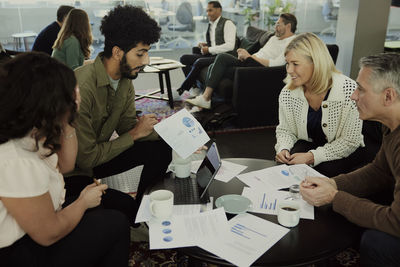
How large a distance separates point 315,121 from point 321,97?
141 millimetres

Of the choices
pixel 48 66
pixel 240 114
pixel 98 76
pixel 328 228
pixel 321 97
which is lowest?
pixel 240 114

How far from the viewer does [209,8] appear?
5.34 meters

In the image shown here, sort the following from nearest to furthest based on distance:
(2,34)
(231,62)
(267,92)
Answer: (267,92) < (231,62) < (2,34)

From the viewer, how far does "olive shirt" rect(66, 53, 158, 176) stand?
6.38 feet

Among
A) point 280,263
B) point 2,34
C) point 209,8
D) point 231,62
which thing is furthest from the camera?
point 2,34

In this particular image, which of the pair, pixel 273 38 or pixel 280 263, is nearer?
pixel 280 263

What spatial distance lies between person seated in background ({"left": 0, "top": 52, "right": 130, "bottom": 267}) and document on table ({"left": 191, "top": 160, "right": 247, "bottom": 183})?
604mm

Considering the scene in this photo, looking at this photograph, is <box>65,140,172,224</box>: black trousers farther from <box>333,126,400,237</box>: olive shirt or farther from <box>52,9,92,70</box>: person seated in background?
<box>52,9,92,70</box>: person seated in background

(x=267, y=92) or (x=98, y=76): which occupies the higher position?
(x=98, y=76)

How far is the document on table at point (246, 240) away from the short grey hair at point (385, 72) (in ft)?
2.25

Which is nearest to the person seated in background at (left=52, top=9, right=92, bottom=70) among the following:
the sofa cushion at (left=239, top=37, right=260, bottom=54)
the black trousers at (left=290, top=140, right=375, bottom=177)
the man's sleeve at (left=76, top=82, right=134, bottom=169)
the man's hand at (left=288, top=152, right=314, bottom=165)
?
the man's sleeve at (left=76, top=82, right=134, bottom=169)

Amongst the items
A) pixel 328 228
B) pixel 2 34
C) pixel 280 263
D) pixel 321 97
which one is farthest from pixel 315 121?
pixel 2 34

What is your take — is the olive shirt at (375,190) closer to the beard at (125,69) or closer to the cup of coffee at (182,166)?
the cup of coffee at (182,166)

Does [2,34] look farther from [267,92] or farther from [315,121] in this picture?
[315,121]
